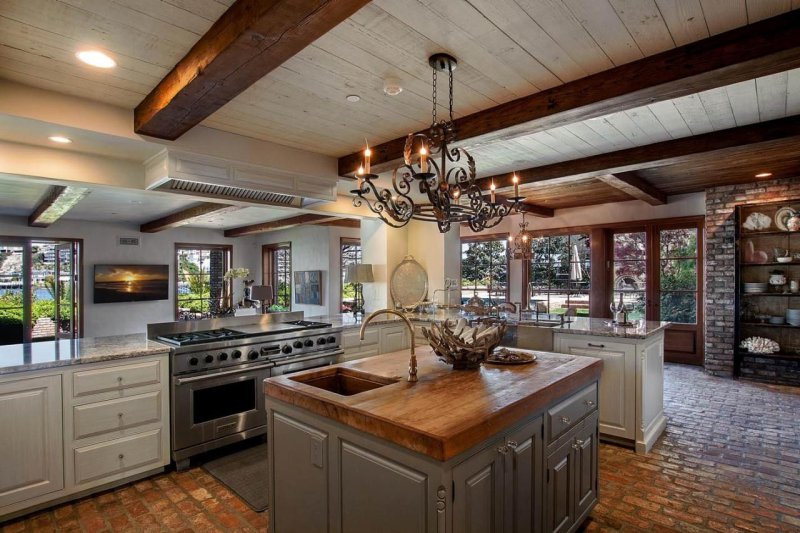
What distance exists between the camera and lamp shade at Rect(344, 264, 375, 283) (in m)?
5.26

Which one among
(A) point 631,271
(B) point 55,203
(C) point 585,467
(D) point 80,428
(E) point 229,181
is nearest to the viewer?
(C) point 585,467

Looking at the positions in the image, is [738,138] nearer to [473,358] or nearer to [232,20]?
[473,358]

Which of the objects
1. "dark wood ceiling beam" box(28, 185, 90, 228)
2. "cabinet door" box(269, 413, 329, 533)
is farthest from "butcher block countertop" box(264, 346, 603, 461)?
"dark wood ceiling beam" box(28, 185, 90, 228)

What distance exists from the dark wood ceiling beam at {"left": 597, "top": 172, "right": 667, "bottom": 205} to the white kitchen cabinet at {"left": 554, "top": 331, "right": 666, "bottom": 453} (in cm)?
175

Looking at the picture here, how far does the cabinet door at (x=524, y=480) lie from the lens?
1683 millimetres

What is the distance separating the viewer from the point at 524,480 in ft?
5.82

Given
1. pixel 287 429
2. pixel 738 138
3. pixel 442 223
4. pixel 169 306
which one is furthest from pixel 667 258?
pixel 169 306

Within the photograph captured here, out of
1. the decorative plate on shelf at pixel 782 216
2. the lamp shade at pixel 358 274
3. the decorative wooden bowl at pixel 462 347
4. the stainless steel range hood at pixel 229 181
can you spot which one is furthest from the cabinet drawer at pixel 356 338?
the decorative plate on shelf at pixel 782 216

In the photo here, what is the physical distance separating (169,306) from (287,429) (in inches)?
298


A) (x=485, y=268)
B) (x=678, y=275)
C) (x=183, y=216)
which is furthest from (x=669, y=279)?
(x=183, y=216)

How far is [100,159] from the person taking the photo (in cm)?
320

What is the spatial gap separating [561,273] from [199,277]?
727cm

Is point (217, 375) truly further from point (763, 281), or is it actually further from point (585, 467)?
point (763, 281)

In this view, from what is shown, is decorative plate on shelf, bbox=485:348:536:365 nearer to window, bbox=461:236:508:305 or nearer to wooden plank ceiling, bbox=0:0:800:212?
wooden plank ceiling, bbox=0:0:800:212
